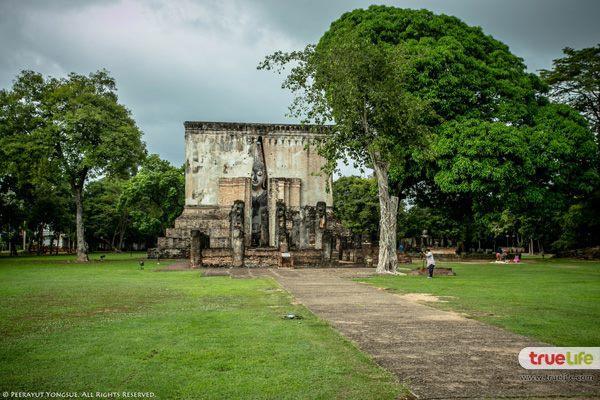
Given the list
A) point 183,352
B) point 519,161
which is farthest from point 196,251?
point 183,352

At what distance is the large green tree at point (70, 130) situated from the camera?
30.2 m

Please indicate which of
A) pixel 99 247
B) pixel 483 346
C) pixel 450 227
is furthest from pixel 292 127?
pixel 99 247

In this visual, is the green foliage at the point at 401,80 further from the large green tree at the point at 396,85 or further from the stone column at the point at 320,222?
the stone column at the point at 320,222

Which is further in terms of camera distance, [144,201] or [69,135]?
[144,201]

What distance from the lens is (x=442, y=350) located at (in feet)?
19.9

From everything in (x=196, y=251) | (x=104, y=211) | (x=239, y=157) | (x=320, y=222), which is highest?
(x=239, y=157)

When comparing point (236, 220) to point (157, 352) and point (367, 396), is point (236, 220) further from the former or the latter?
point (367, 396)

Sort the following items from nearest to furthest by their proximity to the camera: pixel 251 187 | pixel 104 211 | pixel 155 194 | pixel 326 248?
pixel 326 248 < pixel 251 187 < pixel 155 194 < pixel 104 211

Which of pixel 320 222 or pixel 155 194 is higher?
pixel 155 194

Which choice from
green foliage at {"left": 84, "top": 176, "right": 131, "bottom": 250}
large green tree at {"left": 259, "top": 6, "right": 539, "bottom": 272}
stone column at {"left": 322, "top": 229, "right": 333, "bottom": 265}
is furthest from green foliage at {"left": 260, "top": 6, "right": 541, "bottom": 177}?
green foliage at {"left": 84, "top": 176, "right": 131, "bottom": 250}

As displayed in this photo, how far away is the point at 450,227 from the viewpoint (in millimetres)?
50000

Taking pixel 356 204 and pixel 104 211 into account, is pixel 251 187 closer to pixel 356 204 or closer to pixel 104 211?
pixel 356 204

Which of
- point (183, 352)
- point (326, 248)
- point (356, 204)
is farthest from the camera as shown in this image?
point (356, 204)

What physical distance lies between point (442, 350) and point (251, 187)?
32.5m
